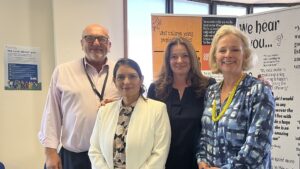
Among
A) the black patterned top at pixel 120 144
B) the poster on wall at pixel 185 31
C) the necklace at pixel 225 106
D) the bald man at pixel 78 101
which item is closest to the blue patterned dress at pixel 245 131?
the necklace at pixel 225 106

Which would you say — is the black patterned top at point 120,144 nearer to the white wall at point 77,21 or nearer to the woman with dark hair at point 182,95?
the woman with dark hair at point 182,95

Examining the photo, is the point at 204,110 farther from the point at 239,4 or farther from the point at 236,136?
the point at 239,4

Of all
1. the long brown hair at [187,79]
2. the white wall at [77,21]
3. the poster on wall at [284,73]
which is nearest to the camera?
the long brown hair at [187,79]

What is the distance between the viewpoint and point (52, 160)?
2.28 m

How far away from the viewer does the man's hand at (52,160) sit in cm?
227

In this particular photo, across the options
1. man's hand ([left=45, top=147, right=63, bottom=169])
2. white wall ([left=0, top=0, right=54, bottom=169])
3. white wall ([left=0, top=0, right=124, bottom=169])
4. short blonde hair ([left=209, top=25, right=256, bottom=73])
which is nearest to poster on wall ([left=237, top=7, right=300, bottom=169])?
short blonde hair ([left=209, top=25, right=256, bottom=73])

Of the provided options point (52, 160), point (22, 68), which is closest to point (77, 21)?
point (22, 68)

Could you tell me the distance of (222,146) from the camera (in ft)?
5.64

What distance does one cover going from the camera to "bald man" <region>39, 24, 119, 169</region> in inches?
87.6

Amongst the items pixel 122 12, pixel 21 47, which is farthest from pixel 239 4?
pixel 21 47

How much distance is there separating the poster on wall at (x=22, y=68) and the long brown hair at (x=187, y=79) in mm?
1579

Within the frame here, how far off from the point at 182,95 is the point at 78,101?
0.72m

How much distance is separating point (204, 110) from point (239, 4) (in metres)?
4.27

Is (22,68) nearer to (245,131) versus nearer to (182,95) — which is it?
(182,95)
